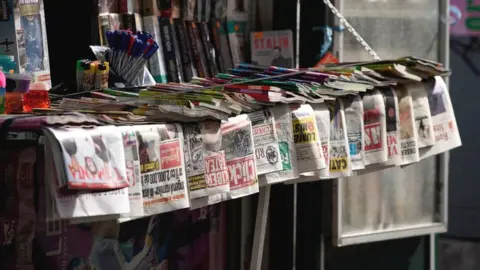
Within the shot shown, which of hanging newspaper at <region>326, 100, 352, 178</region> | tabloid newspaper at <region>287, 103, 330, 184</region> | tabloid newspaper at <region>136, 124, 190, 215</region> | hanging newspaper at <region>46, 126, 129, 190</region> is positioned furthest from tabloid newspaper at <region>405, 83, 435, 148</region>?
hanging newspaper at <region>46, 126, 129, 190</region>

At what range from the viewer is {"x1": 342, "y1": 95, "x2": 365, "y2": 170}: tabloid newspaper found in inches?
155

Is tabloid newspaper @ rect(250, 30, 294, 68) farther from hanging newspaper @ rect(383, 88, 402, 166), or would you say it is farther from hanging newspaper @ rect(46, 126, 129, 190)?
hanging newspaper @ rect(46, 126, 129, 190)

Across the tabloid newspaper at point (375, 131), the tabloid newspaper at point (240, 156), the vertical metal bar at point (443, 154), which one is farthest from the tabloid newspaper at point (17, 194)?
the vertical metal bar at point (443, 154)

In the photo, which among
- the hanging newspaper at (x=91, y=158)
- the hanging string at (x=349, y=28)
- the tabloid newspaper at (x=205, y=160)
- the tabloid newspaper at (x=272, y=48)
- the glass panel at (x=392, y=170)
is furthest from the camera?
the glass panel at (x=392, y=170)

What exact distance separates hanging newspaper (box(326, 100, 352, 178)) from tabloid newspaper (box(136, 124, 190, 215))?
0.92m

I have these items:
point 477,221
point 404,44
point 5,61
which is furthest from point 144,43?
point 477,221

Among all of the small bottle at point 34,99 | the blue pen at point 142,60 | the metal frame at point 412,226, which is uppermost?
the blue pen at point 142,60

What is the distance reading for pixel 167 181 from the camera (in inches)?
119

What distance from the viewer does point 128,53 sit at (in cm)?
406

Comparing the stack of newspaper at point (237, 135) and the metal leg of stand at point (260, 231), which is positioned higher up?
the stack of newspaper at point (237, 135)

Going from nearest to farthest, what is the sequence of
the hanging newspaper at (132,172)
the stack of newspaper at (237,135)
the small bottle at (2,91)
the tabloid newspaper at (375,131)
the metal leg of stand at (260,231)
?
the stack of newspaper at (237,135), the hanging newspaper at (132,172), the small bottle at (2,91), the metal leg of stand at (260,231), the tabloid newspaper at (375,131)

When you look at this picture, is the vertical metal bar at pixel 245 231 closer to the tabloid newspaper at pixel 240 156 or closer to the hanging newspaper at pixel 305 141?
the hanging newspaper at pixel 305 141

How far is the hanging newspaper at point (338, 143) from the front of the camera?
12.6ft

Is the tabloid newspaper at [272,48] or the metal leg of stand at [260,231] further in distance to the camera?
the tabloid newspaper at [272,48]
